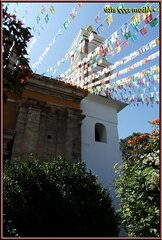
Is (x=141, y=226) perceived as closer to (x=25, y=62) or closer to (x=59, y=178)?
(x=59, y=178)

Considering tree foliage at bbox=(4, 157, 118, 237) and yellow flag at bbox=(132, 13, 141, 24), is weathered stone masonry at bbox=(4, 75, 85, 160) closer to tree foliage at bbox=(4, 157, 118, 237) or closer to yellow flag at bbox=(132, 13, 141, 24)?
tree foliage at bbox=(4, 157, 118, 237)

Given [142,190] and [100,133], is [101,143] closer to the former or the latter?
[100,133]

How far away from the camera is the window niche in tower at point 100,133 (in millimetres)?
17245

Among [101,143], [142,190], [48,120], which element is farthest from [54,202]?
[101,143]

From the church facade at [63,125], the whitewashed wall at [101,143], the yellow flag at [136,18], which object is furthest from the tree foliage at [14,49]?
the whitewashed wall at [101,143]

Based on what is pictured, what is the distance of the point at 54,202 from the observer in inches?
418

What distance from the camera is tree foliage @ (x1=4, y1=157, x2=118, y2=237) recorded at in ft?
32.6

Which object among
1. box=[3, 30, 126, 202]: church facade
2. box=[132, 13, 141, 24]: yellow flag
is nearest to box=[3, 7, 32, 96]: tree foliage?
box=[132, 13, 141, 24]: yellow flag

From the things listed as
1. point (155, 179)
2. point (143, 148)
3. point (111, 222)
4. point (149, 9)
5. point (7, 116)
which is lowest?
point (111, 222)

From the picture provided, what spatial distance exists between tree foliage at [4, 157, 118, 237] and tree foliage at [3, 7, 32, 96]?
4918mm

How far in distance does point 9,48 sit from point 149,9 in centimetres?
464

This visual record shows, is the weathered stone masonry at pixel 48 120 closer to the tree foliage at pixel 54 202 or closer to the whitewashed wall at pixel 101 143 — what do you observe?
the whitewashed wall at pixel 101 143

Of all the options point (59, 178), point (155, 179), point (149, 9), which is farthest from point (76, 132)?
point (149, 9)

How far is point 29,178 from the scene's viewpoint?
10672 millimetres
